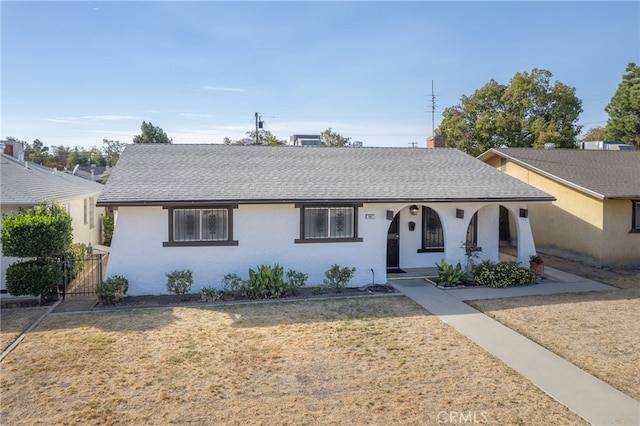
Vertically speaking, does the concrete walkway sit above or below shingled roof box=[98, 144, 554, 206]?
below

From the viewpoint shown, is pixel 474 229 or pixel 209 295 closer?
pixel 209 295

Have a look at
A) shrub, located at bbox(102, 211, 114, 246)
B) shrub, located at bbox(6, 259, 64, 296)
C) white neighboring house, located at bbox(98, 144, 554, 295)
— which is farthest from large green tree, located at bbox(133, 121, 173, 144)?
shrub, located at bbox(6, 259, 64, 296)

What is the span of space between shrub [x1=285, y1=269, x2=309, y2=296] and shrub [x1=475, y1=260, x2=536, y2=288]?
5180 millimetres

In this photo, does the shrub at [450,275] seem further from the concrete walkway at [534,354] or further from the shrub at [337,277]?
the shrub at [337,277]

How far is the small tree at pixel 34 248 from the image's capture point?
9.89 meters

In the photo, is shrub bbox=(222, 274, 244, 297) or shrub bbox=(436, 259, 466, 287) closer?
shrub bbox=(222, 274, 244, 297)

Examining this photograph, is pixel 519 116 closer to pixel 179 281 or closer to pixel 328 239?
pixel 328 239

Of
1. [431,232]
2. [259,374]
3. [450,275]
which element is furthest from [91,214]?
[259,374]

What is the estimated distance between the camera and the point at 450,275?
12.1 metres

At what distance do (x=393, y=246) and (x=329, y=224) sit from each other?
3.01 m

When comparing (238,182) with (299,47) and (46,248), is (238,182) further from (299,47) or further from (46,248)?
(299,47)

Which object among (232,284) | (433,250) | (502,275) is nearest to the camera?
(232,284)

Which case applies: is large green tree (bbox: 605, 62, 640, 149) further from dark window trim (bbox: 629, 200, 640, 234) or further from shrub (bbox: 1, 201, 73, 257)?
shrub (bbox: 1, 201, 73, 257)

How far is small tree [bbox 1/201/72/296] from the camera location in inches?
389
